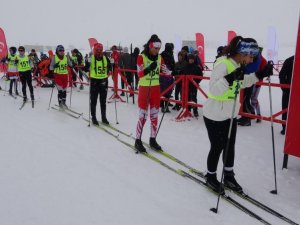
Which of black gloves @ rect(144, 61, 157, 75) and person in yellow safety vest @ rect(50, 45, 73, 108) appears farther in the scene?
person in yellow safety vest @ rect(50, 45, 73, 108)

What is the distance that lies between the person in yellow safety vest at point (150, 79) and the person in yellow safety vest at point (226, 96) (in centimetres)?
172

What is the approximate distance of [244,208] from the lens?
361cm

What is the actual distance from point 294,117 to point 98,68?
4.70 meters

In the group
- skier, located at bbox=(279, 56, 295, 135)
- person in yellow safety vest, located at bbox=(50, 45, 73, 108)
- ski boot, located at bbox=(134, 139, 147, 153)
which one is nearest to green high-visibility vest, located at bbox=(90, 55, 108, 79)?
person in yellow safety vest, located at bbox=(50, 45, 73, 108)

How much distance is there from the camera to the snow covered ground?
11.4ft

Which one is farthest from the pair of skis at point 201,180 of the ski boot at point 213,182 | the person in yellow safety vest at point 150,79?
the person in yellow safety vest at point 150,79

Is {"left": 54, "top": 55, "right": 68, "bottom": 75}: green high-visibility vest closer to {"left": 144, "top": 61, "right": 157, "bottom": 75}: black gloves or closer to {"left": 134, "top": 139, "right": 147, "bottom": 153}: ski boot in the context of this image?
{"left": 134, "top": 139, "right": 147, "bottom": 153}: ski boot

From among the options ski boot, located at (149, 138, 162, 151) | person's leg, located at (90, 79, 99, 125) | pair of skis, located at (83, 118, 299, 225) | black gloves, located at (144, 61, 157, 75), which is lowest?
pair of skis, located at (83, 118, 299, 225)

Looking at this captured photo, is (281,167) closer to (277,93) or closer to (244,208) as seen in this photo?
(244,208)

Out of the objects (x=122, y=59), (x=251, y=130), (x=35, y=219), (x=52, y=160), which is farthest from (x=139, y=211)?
(x=122, y=59)

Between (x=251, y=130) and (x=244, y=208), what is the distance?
3.80 meters

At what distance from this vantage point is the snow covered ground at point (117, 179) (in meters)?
3.48

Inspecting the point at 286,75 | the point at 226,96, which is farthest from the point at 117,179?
the point at 286,75

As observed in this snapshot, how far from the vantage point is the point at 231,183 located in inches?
161
